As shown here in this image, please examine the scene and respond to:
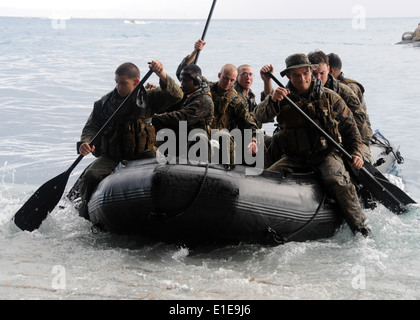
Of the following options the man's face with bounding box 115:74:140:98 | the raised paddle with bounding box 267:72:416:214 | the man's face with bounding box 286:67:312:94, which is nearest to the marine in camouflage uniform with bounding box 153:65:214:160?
the man's face with bounding box 115:74:140:98

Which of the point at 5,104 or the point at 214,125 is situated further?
the point at 5,104

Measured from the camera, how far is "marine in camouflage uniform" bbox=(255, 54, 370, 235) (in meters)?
5.07

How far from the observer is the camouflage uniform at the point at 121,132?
5.13 metres

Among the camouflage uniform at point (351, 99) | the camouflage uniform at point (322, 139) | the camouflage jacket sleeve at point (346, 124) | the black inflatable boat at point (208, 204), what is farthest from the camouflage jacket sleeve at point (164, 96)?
the camouflage uniform at point (351, 99)

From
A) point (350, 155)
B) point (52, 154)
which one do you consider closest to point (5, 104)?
point (52, 154)

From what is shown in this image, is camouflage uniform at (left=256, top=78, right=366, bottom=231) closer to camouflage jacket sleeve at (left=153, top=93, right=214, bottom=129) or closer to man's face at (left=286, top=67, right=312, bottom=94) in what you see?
man's face at (left=286, top=67, right=312, bottom=94)

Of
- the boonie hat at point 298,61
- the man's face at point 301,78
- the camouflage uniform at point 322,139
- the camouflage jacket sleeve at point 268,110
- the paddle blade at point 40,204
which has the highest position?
the boonie hat at point 298,61

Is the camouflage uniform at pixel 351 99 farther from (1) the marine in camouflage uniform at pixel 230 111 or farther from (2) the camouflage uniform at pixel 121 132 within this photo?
(2) the camouflage uniform at pixel 121 132

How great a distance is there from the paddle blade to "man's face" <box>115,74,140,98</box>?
0.91 meters

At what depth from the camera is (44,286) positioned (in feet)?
13.4

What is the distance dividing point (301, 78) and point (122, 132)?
152cm

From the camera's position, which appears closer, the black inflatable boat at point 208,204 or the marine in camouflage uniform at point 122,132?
the black inflatable boat at point 208,204
